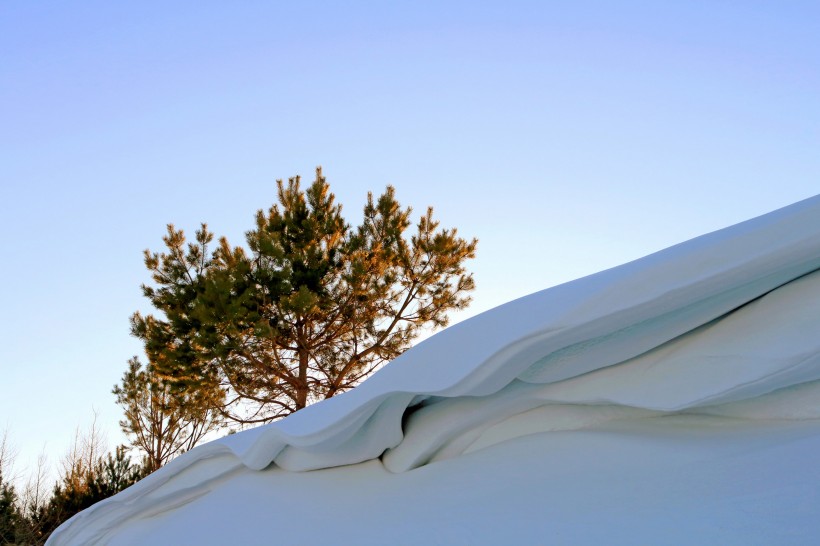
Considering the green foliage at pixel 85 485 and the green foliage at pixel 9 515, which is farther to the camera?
the green foliage at pixel 85 485

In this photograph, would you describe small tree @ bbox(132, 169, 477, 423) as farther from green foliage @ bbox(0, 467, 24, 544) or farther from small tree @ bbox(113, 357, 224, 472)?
green foliage @ bbox(0, 467, 24, 544)

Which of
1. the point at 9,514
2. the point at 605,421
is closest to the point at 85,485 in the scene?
the point at 9,514

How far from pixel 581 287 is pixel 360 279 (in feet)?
23.9

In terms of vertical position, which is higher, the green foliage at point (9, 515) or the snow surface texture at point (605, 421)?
the green foliage at point (9, 515)

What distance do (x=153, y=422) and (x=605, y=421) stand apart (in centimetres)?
1028

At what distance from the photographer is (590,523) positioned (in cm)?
74

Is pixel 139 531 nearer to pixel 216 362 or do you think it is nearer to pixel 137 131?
pixel 216 362

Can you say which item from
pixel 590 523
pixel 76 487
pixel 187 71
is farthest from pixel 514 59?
pixel 76 487

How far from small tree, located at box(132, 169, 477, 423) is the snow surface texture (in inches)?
264

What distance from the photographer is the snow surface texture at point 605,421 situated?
0.73 metres

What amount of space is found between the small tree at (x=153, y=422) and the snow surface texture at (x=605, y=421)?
8522 millimetres

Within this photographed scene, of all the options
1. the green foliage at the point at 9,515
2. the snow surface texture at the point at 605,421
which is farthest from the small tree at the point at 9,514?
the snow surface texture at the point at 605,421

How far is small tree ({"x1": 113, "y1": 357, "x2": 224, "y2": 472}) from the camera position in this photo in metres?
9.67

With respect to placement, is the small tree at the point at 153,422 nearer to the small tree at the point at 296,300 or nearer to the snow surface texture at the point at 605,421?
the small tree at the point at 296,300
